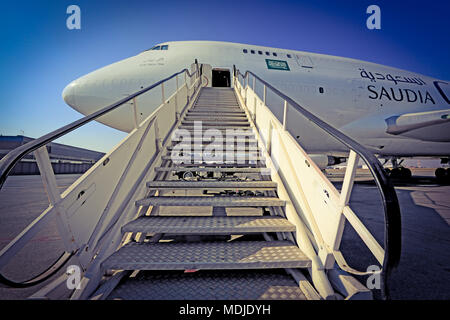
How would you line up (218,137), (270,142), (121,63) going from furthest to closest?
(121,63)
(218,137)
(270,142)

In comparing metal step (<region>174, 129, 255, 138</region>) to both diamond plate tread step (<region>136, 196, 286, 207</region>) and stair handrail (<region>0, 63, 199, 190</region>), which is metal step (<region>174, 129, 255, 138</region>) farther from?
stair handrail (<region>0, 63, 199, 190</region>)

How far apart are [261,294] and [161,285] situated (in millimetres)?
773

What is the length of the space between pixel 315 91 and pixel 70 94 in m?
8.74

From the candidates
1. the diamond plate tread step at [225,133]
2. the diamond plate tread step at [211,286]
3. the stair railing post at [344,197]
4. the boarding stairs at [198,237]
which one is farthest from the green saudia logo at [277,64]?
the diamond plate tread step at [211,286]

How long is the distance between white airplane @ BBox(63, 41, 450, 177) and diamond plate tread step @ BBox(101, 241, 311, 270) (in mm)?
6118

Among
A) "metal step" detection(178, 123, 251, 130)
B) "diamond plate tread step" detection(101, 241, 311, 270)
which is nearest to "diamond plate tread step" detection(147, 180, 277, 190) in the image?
"diamond plate tread step" detection(101, 241, 311, 270)

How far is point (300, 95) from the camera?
7926 mm

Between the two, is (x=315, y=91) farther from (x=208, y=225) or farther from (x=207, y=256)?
(x=207, y=256)

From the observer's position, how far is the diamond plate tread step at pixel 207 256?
165cm

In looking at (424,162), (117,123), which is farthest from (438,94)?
(424,162)

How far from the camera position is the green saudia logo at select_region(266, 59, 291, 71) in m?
8.45

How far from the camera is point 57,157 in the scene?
29.2 m

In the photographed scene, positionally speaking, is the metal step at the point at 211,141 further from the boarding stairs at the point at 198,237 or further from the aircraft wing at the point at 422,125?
the aircraft wing at the point at 422,125
